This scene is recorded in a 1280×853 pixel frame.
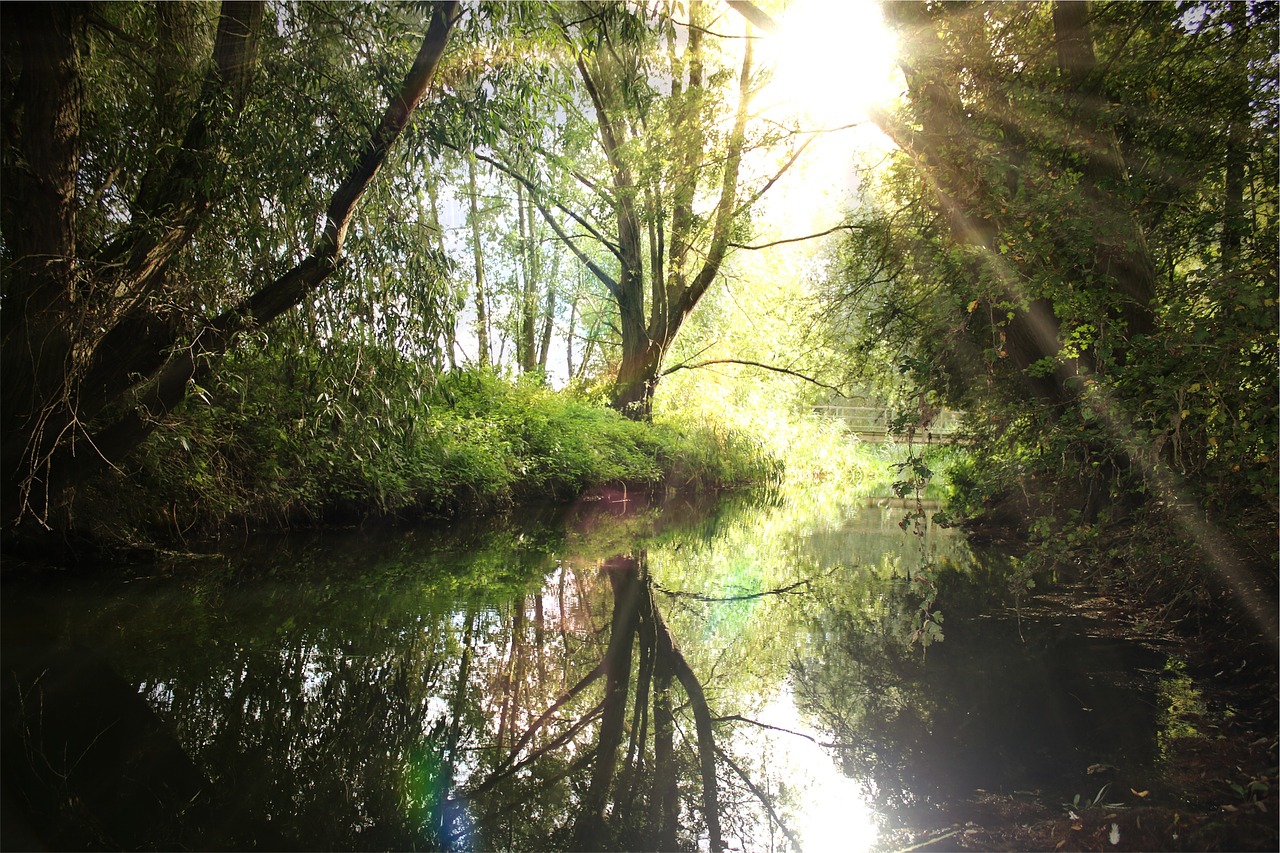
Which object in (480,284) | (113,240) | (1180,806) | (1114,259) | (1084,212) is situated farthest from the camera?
(480,284)

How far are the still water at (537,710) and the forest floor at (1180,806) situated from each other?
0.29ft

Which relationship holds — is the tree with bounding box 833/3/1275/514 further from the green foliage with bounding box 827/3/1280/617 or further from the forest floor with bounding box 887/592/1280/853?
the forest floor with bounding box 887/592/1280/853

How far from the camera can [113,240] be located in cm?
470

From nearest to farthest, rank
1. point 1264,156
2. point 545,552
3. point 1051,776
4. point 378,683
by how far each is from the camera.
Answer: point 1051,776 → point 1264,156 → point 378,683 → point 545,552

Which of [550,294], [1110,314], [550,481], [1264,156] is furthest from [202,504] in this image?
[550,294]

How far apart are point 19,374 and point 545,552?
14.3ft

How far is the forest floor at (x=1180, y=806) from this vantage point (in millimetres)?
2139

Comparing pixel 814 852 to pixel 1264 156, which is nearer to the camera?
pixel 814 852

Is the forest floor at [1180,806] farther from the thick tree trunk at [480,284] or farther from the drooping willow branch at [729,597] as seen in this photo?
the thick tree trunk at [480,284]

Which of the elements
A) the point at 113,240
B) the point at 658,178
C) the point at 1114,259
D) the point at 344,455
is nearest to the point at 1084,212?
→ the point at 1114,259

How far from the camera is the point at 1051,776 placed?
262 cm

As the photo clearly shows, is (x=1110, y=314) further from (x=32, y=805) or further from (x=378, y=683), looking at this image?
(x=32, y=805)

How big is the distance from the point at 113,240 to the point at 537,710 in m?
4.07

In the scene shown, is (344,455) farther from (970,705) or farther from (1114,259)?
(1114,259)
